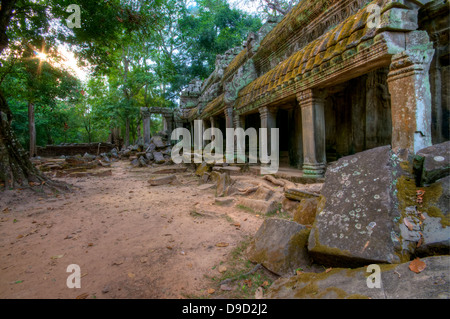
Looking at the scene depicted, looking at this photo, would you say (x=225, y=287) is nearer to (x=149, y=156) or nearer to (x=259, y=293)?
(x=259, y=293)

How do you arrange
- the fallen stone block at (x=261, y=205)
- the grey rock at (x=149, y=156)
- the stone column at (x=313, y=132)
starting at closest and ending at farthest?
the fallen stone block at (x=261, y=205), the stone column at (x=313, y=132), the grey rock at (x=149, y=156)

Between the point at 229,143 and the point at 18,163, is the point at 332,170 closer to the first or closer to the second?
the point at 229,143

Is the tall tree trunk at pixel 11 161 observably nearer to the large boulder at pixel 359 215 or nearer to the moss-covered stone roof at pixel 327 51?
the moss-covered stone roof at pixel 327 51

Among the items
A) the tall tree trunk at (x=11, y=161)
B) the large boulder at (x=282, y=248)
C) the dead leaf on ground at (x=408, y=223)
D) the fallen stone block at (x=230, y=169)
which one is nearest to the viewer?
the dead leaf on ground at (x=408, y=223)

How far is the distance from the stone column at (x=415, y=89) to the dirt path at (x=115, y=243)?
247cm

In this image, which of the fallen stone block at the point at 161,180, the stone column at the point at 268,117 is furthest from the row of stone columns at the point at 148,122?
the stone column at the point at 268,117

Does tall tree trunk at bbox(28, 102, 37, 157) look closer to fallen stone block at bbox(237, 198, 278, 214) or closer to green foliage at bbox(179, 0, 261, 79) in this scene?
green foliage at bbox(179, 0, 261, 79)

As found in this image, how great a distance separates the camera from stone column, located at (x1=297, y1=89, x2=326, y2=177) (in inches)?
181

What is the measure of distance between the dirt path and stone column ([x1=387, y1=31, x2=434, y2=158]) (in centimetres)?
247

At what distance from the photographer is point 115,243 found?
2.98 metres

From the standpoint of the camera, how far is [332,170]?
2486 mm

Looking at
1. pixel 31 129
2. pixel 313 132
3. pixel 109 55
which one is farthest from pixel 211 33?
pixel 313 132

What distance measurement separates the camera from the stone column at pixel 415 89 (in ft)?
9.50
